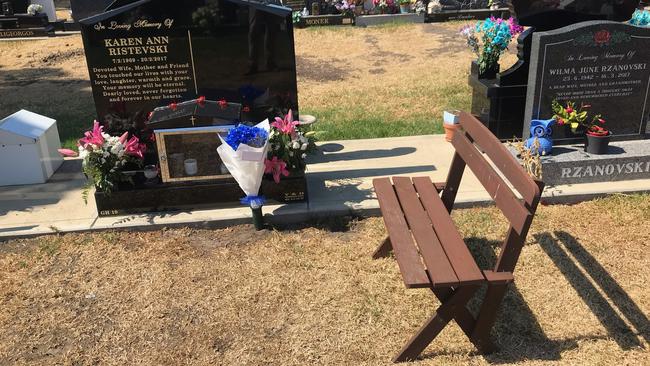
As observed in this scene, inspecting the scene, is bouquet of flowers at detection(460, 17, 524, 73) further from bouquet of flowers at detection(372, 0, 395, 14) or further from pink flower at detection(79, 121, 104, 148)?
bouquet of flowers at detection(372, 0, 395, 14)

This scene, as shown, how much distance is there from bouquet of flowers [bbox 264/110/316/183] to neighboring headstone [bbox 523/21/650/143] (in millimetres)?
2407

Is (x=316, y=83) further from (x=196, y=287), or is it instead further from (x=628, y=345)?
(x=628, y=345)

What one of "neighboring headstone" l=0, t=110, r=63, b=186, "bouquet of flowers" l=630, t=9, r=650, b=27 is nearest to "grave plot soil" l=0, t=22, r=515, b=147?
"neighboring headstone" l=0, t=110, r=63, b=186

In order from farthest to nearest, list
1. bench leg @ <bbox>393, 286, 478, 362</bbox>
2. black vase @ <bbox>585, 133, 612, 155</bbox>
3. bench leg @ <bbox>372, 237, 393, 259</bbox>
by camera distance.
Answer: black vase @ <bbox>585, 133, 612, 155</bbox>
bench leg @ <bbox>372, 237, 393, 259</bbox>
bench leg @ <bbox>393, 286, 478, 362</bbox>

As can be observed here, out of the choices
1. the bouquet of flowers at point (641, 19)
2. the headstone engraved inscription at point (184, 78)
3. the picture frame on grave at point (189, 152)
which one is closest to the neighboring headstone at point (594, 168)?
the bouquet of flowers at point (641, 19)

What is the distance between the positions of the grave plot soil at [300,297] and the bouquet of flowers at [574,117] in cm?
96

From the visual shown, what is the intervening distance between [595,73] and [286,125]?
10.3 feet

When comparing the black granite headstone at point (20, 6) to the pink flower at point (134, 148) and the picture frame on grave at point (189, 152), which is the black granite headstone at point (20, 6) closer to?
the pink flower at point (134, 148)

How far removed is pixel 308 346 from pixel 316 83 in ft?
25.5

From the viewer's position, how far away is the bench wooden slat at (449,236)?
3.11 meters

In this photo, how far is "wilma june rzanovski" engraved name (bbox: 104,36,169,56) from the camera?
502 centimetres

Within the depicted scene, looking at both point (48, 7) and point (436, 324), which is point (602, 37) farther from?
point (48, 7)

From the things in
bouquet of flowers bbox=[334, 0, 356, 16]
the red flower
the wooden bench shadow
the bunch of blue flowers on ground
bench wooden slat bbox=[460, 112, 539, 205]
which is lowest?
the wooden bench shadow

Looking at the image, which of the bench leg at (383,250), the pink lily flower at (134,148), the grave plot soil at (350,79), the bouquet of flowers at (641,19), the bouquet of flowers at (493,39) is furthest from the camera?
the grave plot soil at (350,79)
